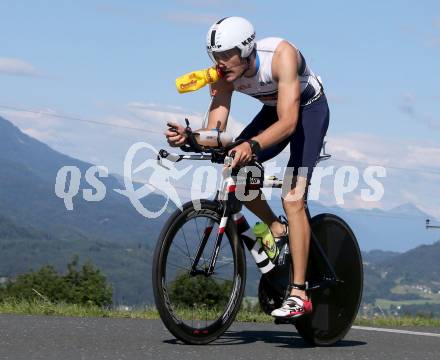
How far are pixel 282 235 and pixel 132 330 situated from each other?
139 centimetres

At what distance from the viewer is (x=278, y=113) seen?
6391 mm

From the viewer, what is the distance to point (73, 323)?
24.7ft

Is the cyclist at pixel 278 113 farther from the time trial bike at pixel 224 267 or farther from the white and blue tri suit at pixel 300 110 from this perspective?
the time trial bike at pixel 224 267

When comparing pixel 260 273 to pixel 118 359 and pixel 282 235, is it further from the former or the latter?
pixel 118 359

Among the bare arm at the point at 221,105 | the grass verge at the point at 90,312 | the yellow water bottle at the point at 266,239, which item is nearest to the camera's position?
the yellow water bottle at the point at 266,239

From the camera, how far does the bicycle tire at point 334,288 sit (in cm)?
707

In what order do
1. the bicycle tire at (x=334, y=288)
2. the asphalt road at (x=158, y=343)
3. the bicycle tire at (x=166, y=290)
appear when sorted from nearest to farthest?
the asphalt road at (x=158, y=343), the bicycle tire at (x=166, y=290), the bicycle tire at (x=334, y=288)

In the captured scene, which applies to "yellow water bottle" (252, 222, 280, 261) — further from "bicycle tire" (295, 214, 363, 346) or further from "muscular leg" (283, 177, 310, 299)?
"bicycle tire" (295, 214, 363, 346)

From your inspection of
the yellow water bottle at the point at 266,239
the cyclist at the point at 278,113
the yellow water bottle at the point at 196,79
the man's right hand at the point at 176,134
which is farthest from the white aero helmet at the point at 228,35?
the yellow water bottle at the point at 266,239

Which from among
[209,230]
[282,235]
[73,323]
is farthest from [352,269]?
[73,323]

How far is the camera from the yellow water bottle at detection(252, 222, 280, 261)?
6.65 m

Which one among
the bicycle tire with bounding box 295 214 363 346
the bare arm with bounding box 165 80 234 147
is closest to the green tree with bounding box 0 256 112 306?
the bicycle tire with bounding box 295 214 363 346

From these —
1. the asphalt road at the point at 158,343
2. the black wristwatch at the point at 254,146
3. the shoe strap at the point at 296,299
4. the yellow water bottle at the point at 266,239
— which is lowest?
the asphalt road at the point at 158,343

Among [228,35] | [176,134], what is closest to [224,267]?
[176,134]
